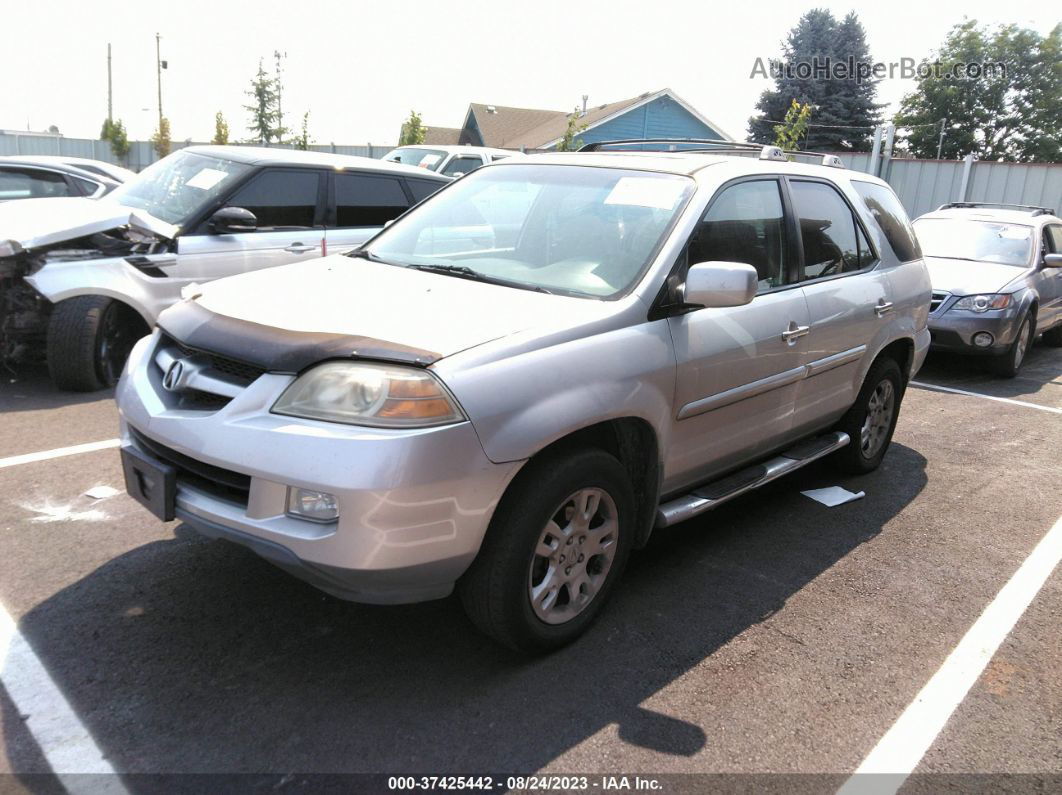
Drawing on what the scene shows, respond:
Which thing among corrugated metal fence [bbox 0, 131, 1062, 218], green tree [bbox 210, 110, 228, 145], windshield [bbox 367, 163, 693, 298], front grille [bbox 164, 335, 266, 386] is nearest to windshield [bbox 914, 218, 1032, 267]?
windshield [bbox 367, 163, 693, 298]

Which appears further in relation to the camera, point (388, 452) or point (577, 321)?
point (577, 321)

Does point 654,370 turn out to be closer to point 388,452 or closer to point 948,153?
point 388,452

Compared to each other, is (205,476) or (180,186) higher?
(180,186)

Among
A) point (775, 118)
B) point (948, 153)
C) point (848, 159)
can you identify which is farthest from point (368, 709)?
point (775, 118)

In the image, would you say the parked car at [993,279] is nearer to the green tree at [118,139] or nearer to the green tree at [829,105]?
the green tree at [118,139]

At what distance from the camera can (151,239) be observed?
21.0 feet

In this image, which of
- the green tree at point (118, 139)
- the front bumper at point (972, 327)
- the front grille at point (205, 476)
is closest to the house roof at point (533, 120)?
Result: the green tree at point (118, 139)

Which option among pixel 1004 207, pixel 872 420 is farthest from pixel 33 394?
pixel 1004 207

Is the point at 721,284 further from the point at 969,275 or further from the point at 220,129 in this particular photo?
the point at 220,129

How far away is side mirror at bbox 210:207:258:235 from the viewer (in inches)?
253

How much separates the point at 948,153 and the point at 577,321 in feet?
164

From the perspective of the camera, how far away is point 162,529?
3982mm

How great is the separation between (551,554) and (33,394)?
4886 mm

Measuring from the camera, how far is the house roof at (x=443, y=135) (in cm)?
4126
